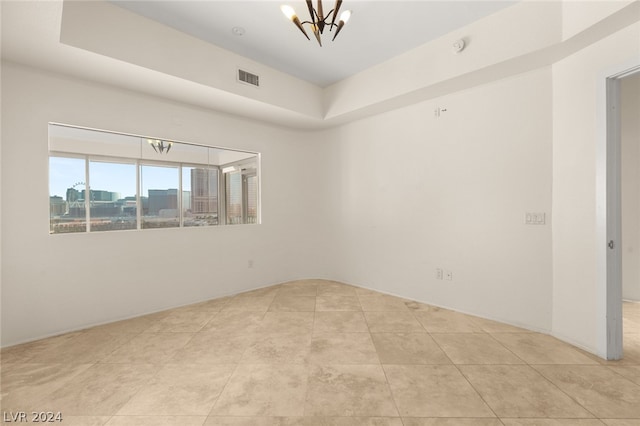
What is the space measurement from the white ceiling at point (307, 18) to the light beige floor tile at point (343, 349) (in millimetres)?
3363

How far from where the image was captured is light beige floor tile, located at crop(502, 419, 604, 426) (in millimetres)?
1639

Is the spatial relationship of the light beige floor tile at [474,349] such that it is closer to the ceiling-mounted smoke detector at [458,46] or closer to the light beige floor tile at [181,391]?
the light beige floor tile at [181,391]

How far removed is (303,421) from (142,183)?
11.0 feet

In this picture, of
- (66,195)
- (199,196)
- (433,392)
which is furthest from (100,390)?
(199,196)

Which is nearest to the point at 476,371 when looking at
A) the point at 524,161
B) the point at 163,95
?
the point at 524,161

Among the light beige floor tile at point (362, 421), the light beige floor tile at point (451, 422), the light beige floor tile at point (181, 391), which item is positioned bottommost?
the light beige floor tile at point (181, 391)

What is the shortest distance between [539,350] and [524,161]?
1.90 m

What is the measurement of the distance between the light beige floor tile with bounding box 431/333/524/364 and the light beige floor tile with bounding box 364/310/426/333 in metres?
0.27

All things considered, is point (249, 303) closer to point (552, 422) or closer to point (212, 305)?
point (212, 305)

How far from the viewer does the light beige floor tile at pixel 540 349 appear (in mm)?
2334

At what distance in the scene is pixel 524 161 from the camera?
9.70 ft

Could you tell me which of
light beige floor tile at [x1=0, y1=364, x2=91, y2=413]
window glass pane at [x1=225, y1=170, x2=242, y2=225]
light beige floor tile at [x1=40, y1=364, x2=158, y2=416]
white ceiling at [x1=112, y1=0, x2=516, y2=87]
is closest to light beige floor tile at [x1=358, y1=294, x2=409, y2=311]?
window glass pane at [x1=225, y1=170, x2=242, y2=225]

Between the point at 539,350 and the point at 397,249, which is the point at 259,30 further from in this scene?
the point at 539,350

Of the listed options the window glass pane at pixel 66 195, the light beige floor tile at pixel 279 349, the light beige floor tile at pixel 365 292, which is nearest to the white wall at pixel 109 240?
the window glass pane at pixel 66 195
